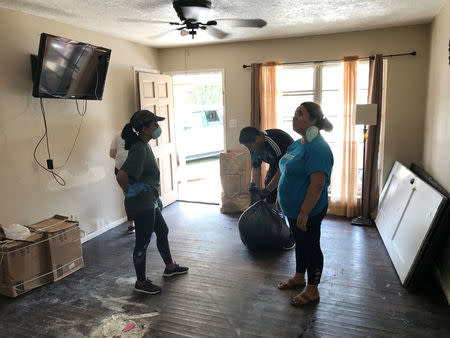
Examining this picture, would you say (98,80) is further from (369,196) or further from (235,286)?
(369,196)

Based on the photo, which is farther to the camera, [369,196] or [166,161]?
[166,161]

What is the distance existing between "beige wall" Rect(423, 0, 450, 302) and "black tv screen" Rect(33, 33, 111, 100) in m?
3.37

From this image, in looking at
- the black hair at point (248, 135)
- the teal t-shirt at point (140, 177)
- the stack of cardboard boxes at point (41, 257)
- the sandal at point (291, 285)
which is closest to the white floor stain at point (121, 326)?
the teal t-shirt at point (140, 177)

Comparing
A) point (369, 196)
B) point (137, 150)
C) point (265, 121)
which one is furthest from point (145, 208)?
point (369, 196)

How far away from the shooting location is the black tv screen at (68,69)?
9.93 ft

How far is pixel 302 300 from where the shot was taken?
2531 millimetres

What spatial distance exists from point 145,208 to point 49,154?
1.55 m

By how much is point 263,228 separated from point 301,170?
1202 millimetres

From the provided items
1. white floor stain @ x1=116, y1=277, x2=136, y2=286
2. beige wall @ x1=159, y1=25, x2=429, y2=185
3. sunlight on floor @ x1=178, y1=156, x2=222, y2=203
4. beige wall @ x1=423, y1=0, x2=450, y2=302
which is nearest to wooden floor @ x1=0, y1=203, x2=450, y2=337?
white floor stain @ x1=116, y1=277, x2=136, y2=286

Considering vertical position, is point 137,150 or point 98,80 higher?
point 98,80

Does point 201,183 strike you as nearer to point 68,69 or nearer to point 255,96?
point 255,96

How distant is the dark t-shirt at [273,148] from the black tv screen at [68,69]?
6.21 feet

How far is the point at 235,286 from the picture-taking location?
2.85 meters

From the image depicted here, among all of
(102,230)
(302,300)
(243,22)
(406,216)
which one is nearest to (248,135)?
(243,22)
